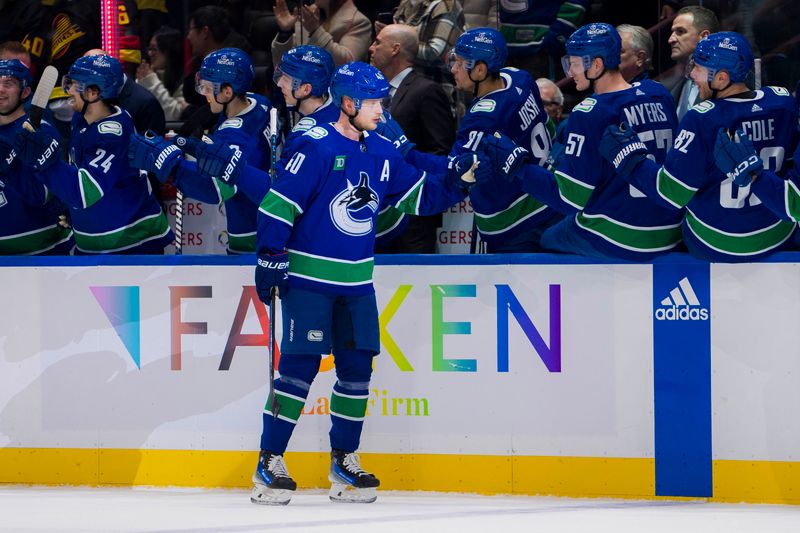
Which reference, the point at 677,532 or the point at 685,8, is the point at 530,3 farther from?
the point at 677,532

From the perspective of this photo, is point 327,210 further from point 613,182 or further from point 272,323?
point 613,182

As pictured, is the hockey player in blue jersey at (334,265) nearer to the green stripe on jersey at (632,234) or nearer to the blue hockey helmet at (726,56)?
the green stripe on jersey at (632,234)

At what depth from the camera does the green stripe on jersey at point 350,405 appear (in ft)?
18.3

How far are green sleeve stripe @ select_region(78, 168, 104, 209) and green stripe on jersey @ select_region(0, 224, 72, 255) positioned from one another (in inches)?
17.0

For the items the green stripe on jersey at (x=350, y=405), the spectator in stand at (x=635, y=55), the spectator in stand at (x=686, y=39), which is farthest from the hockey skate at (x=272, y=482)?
the spectator in stand at (x=686, y=39)

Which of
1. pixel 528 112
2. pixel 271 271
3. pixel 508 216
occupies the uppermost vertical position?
pixel 528 112

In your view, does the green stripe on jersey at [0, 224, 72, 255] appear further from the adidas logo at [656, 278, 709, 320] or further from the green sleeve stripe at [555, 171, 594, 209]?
the adidas logo at [656, 278, 709, 320]

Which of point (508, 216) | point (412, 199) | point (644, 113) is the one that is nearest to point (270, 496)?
point (412, 199)

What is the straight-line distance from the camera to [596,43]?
224 inches

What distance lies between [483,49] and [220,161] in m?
1.21

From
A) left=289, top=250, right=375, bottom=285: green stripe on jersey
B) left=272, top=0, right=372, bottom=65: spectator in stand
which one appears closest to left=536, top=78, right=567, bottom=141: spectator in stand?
left=272, top=0, right=372, bottom=65: spectator in stand

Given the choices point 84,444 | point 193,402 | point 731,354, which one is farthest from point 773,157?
point 84,444

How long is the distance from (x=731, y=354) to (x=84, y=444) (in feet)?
8.90

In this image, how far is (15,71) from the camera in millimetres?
6500
